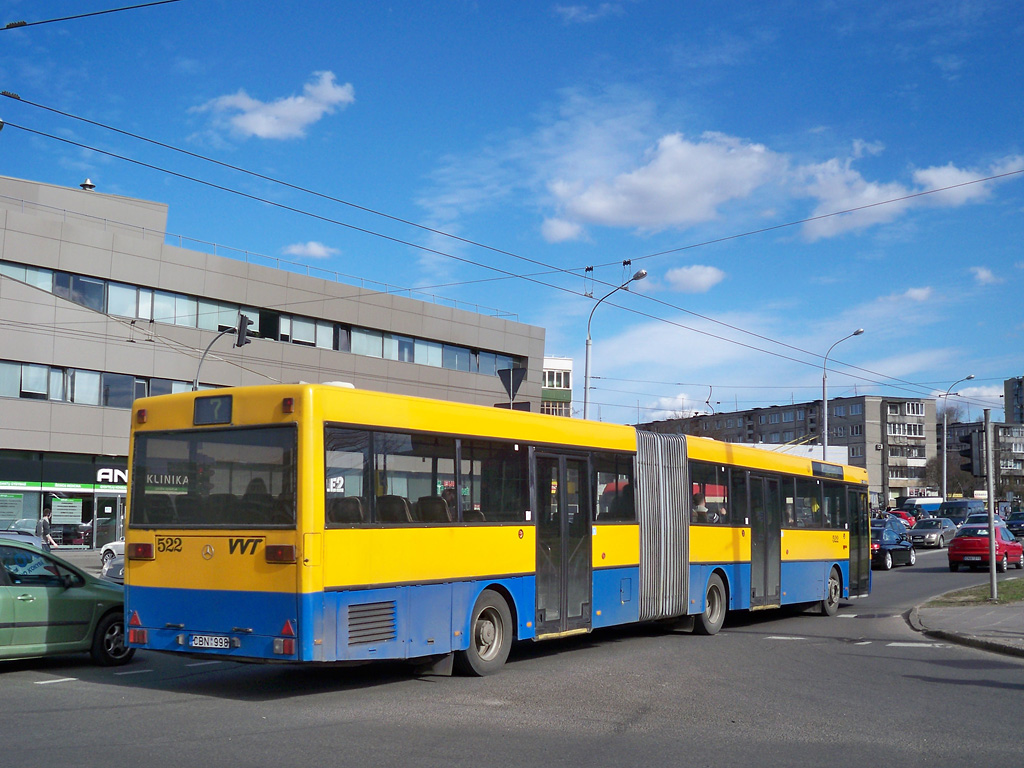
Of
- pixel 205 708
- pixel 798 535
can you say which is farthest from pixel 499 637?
pixel 798 535

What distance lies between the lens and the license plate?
912 cm

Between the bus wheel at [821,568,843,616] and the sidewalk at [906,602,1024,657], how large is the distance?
1405mm

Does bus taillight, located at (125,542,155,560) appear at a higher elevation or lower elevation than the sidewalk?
higher

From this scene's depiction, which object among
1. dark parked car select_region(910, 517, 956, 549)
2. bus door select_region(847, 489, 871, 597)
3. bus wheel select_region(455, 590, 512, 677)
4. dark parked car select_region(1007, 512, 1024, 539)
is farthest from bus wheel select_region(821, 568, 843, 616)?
dark parked car select_region(1007, 512, 1024, 539)

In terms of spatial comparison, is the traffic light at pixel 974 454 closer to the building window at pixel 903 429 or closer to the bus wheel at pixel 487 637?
the bus wheel at pixel 487 637

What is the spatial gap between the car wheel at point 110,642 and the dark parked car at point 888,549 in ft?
92.7

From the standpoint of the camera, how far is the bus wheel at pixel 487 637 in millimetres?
10625

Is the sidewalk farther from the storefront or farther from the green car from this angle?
the storefront

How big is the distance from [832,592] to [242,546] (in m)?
13.8

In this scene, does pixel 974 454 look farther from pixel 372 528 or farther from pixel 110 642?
pixel 110 642

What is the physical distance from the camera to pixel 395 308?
165 feet

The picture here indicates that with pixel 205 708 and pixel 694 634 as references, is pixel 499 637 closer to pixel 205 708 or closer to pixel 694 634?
pixel 205 708

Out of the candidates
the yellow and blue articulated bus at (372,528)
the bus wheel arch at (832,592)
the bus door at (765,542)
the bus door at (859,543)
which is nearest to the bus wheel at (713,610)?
the bus door at (765,542)

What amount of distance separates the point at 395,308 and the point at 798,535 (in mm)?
34735
